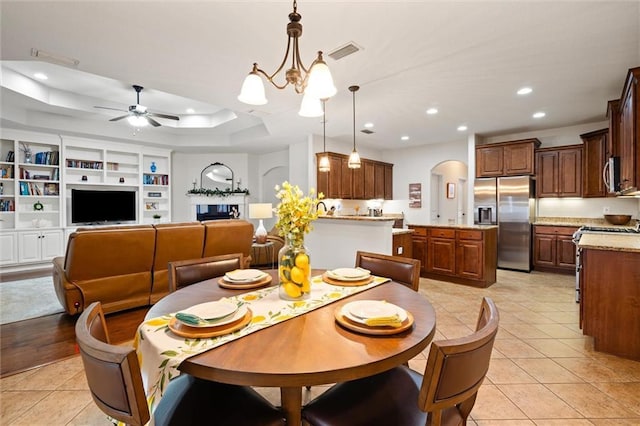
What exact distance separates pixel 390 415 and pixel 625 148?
3855mm

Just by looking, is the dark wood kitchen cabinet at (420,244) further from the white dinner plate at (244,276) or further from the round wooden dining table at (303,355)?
the round wooden dining table at (303,355)

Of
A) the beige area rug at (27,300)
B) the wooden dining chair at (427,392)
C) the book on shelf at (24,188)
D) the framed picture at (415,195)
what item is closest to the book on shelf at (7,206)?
the book on shelf at (24,188)

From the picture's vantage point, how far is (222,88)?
3668mm

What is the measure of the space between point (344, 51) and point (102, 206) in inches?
260

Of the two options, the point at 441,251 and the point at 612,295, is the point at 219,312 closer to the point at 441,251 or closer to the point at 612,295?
the point at 612,295

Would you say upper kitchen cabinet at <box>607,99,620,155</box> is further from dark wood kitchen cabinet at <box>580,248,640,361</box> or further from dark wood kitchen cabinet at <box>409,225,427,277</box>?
dark wood kitchen cabinet at <box>409,225,427,277</box>

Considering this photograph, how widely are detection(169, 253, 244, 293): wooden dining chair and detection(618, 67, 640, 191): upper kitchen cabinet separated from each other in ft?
12.0

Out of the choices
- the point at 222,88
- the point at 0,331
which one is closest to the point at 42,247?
the point at 0,331

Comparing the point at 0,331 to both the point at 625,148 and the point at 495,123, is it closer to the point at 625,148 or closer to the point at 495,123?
the point at 625,148

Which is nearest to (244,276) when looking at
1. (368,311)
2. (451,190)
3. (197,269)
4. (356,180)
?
(197,269)

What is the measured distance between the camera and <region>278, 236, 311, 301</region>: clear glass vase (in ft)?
4.67

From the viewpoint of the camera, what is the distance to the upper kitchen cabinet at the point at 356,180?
20.1ft

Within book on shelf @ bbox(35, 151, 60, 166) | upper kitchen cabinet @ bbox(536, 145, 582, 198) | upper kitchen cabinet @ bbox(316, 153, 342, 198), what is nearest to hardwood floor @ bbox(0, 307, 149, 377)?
upper kitchen cabinet @ bbox(316, 153, 342, 198)

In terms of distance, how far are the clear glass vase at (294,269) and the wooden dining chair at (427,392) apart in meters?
0.46
